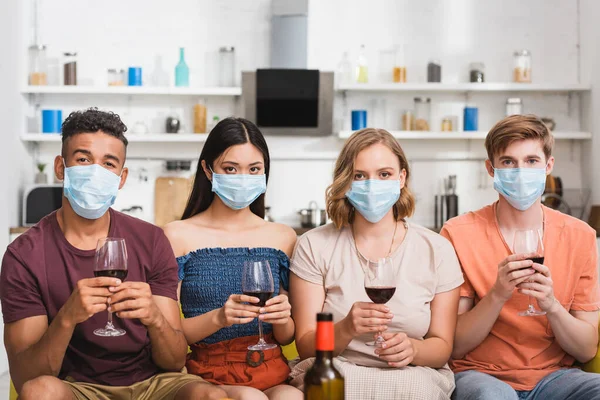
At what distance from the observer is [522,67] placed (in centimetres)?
621

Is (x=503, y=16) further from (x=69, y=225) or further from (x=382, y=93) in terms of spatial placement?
(x=69, y=225)

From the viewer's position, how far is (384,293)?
2.00 metres

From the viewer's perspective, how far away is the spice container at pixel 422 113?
245 inches

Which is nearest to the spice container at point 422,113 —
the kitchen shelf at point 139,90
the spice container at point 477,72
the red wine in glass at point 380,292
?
the spice container at point 477,72

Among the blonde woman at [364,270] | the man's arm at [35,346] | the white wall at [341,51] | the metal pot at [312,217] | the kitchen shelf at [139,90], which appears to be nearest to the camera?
the man's arm at [35,346]

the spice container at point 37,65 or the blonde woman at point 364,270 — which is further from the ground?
the spice container at point 37,65

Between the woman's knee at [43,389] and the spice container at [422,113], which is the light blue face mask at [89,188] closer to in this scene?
the woman's knee at [43,389]

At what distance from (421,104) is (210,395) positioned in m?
4.47

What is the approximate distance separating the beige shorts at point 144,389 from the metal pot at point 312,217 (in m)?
3.60

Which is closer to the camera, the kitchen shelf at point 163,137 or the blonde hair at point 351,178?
the blonde hair at point 351,178

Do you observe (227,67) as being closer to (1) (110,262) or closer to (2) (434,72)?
(2) (434,72)

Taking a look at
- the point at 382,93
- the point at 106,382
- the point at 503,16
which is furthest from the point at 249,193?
the point at 503,16

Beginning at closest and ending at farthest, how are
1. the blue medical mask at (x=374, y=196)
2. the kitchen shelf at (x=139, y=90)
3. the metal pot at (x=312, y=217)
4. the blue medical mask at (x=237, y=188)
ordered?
1. the blue medical mask at (x=374, y=196)
2. the blue medical mask at (x=237, y=188)
3. the metal pot at (x=312, y=217)
4. the kitchen shelf at (x=139, y=90)

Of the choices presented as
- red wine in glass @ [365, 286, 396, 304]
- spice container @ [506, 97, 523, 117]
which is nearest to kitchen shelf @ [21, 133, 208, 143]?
spice container @ [506, 97, 523, 117]
